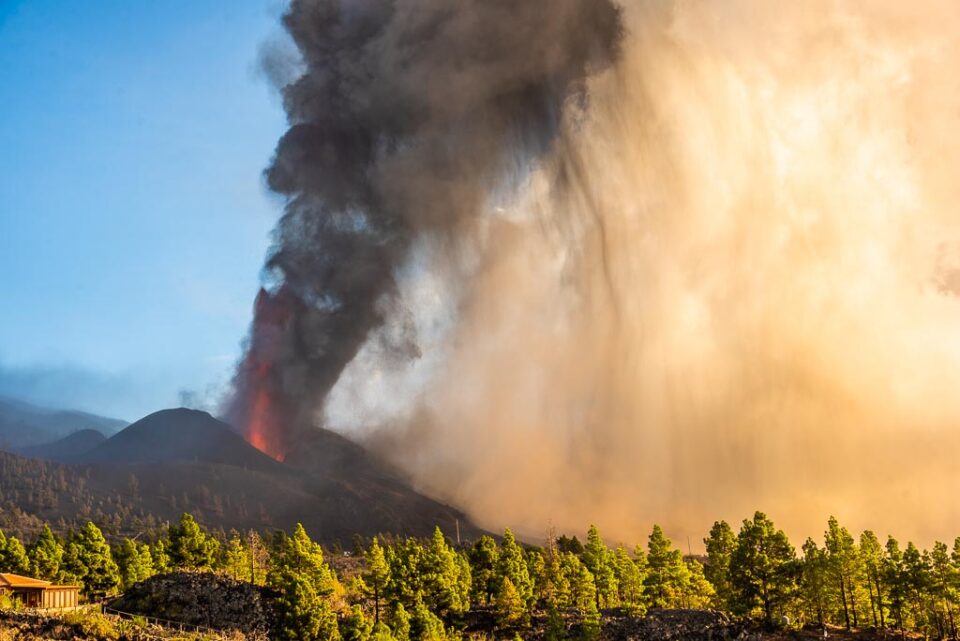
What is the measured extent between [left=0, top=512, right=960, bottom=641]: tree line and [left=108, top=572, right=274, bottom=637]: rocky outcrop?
281 centimetres

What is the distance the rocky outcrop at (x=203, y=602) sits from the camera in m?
79.8

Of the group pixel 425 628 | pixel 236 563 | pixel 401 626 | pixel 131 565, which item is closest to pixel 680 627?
pixel 425 628

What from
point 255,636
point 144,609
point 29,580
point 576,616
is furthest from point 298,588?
point 576,616

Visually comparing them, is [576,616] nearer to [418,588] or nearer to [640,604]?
[640,604]

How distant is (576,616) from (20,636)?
59.4 meters

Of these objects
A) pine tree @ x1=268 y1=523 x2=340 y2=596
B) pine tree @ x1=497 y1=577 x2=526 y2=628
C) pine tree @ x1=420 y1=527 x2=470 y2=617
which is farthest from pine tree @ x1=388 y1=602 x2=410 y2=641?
pine tree @ x1=497 y1=577 x2=526 y2=628

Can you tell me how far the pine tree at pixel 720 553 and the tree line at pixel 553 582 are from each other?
172mm

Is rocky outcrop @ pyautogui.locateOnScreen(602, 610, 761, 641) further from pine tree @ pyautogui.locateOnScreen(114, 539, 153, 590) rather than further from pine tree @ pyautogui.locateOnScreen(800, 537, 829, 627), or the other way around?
pine tree @ pyautogui.locateOnScreen(114, 539, 153, 590)

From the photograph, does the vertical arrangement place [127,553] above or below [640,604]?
above

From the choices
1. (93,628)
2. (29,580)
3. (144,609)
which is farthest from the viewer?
(144,609)

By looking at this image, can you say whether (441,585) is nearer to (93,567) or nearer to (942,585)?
(93,567)

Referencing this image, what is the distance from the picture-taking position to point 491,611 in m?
99.9

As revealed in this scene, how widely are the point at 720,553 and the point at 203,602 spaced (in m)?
64.1

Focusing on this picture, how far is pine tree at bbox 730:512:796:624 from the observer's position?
90688mm
